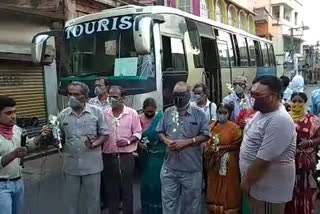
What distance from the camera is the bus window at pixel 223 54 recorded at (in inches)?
417

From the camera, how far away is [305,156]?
4363 millimetres

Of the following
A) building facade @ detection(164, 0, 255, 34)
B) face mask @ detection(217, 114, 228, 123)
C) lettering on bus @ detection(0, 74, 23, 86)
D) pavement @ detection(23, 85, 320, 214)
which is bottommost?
pavement @ detection(23, 85, 320, 214)

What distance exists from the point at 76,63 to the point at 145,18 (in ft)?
6.05

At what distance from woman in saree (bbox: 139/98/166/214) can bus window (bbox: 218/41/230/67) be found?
5.92 metres

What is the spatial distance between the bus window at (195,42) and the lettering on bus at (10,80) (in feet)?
17.0

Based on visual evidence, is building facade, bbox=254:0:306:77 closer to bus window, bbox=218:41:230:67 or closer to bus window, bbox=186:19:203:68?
bus window, bbox=218:41:230:67

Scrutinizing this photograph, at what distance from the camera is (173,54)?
8.12 m

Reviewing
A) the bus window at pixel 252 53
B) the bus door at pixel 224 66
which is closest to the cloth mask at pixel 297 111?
the bus door at pixel 224 66

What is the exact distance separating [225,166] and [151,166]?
0.84 metres

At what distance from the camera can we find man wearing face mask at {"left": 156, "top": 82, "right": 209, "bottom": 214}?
423cm

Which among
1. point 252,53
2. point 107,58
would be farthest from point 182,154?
point 252,53

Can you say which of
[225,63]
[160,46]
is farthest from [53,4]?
[160,46]

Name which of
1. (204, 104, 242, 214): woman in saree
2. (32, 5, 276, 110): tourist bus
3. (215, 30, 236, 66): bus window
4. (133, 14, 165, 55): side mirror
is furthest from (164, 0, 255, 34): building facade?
(204, 104, 242, 214): woman in saree

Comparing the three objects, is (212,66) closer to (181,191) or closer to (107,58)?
(107,58)
